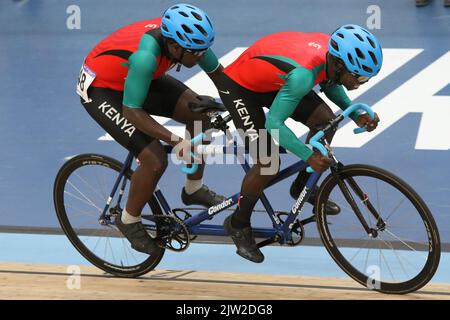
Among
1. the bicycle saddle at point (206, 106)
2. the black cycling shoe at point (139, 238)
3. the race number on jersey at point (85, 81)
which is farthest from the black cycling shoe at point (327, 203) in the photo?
the race number on jersey at point (85, 81)

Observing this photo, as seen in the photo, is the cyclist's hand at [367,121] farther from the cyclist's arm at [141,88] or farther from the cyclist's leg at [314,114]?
the cyclist's arm at [141,88]

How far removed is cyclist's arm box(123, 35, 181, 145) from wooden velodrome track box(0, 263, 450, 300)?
0.81 meters

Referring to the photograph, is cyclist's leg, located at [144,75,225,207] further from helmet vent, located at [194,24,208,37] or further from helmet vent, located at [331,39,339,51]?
helmet vent, located at [331,39,339,51]

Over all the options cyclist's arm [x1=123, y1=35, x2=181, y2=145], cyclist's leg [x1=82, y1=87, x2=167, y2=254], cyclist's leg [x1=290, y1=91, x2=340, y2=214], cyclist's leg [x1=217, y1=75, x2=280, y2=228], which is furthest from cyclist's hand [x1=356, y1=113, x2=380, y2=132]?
cyclist's leg [x1=82, y1=87, x2=167, y2=254]

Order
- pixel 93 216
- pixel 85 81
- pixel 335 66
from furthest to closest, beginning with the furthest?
pixel 93 216 < pixel 85 81 < pixel 335 66

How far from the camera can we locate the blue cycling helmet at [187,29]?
521 cm

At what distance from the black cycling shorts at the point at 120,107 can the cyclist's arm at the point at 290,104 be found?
0.78 meters

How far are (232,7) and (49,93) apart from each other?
1.96 metres

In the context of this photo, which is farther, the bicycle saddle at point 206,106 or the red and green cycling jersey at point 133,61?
the bicycle saddle at point 206,106

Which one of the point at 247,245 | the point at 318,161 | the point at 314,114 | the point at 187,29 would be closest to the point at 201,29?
the point at 187,29

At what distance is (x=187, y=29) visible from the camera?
5.21 metres

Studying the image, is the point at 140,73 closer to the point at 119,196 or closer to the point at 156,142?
the point at 156,142

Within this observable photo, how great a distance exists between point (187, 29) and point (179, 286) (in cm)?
135

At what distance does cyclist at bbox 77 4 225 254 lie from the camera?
5234 millimetres
